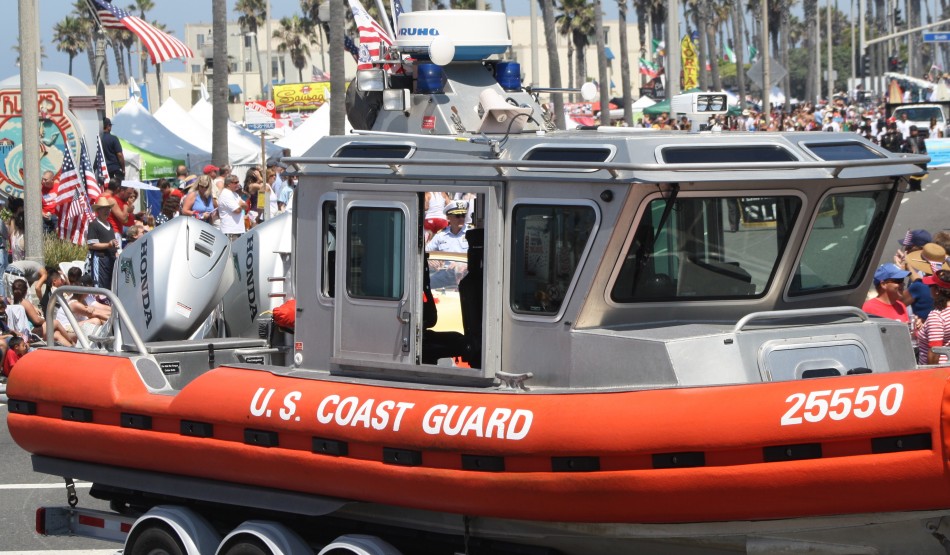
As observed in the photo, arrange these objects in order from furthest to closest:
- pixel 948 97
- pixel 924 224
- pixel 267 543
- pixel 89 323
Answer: pixel 948 97 → pixel 924 224 → pixel 89 323 → pixel 267 543

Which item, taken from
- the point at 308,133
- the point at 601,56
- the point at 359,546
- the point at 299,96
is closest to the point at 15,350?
the point at 359,546

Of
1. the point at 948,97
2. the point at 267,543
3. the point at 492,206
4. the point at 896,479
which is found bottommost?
the point at 267,543

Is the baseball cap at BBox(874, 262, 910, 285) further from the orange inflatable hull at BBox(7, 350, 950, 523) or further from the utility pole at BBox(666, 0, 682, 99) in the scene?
the utility pole at BBox(666, 0, 682, 99)

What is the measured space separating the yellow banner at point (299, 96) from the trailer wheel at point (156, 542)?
54061 mm

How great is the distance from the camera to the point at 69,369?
7953mm

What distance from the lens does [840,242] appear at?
272 inches

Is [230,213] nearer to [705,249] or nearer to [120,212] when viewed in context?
[120,212]

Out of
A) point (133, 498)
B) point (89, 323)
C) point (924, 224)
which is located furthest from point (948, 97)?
point (133, 498)

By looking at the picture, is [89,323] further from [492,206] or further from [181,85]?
[181,85]

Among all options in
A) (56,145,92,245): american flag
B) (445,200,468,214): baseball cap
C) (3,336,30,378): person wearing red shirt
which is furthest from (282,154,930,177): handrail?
(56,145,92,245): american flag

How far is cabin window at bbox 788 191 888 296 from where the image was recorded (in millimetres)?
6715

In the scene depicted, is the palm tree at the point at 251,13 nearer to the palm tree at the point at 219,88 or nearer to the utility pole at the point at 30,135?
the palm tree at the point at 219,88

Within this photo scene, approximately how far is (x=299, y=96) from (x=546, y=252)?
188 feet

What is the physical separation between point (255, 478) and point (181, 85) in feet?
208
